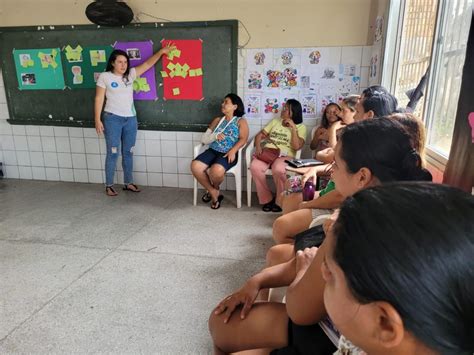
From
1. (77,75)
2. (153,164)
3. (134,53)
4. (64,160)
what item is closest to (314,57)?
(134,53)

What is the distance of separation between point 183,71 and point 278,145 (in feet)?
4.19

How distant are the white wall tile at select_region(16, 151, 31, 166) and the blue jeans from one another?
4.20ft

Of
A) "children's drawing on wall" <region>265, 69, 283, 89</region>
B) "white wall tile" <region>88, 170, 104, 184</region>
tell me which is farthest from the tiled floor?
"children's drawing on wall" <region>265, 69, 283, 89</region>

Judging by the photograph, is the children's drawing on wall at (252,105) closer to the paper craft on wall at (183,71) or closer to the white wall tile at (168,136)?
the paper craft on wall at (183,71)

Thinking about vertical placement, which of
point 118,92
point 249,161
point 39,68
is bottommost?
point 249,161

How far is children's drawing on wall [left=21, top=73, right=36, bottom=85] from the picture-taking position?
4.17m

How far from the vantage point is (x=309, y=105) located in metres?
3.68

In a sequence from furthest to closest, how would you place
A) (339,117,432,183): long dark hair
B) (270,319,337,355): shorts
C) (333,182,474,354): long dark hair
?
(339,117,432,183): long dark hair < (270,319,337,355): shorts < (333,182,474,354): long dark hair

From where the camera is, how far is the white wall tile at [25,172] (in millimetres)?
4551

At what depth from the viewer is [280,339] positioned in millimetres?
1055

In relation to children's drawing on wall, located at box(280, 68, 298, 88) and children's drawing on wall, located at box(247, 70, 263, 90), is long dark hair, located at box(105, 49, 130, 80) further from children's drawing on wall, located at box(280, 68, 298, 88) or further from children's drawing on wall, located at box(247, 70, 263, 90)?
children's drawing on wall, located at box(280, 68, 298, 88)

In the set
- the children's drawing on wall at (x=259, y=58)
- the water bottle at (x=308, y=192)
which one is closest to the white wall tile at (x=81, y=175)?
the children's drawing on wall at (x=259, y=58)

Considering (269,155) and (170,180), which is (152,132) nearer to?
(170,180)

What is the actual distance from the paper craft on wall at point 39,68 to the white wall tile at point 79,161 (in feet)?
2.61
